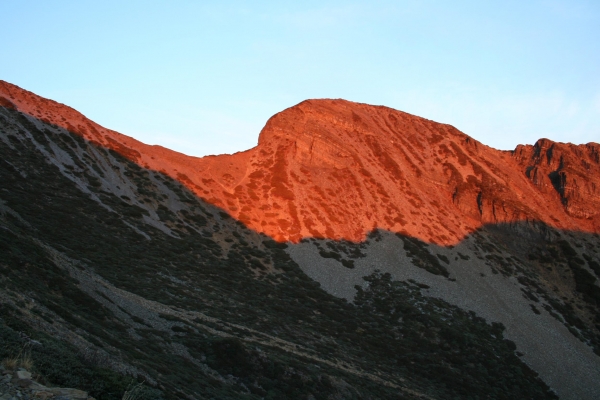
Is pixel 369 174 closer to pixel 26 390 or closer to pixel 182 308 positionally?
pixel 182 308

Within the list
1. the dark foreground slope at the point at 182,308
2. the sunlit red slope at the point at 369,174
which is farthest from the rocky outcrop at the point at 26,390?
the sunlit red slope at the point at 369,174

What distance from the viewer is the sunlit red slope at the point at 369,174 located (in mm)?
73688

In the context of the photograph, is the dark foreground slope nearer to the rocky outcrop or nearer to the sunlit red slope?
the rocky outcrop

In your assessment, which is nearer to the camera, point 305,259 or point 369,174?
point 305,259

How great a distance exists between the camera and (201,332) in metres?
35.3

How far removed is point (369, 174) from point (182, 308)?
164 feet

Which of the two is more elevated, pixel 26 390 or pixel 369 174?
pixel 369 174

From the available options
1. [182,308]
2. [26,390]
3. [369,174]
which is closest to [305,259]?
[182,308]

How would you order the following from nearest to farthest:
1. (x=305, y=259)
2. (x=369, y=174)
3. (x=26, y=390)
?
(x=26, y=390) < (x=305, y=259) < (x=369, y=174)

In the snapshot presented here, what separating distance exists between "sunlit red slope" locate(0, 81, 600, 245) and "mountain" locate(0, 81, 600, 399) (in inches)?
12.4

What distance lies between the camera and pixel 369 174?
8556 centimetres

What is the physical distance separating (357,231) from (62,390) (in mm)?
62033

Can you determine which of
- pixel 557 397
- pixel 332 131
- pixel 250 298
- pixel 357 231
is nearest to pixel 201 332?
pixel 250 298

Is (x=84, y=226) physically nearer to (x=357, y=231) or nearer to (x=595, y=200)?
(x=357, y=231)
